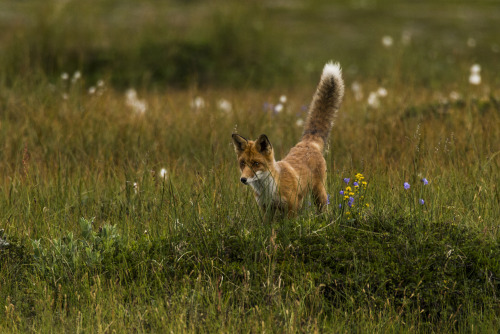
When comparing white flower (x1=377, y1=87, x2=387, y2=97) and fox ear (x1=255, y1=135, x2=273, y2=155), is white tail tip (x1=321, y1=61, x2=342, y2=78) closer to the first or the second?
fox ear (x1=255, y1=135, x2=273, y2=155)

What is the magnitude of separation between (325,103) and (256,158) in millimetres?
1706

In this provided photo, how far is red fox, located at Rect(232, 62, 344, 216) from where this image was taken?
6.07m

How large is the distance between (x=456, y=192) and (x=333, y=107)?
5.96 ft

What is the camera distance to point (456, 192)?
6223 millimetres

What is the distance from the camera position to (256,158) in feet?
19.9

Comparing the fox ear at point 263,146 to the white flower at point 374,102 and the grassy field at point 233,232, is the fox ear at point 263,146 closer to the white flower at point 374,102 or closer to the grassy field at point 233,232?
the grassy field at point 233,232

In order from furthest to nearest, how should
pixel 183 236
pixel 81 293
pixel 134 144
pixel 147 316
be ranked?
pixel 134 144
pixel 183 236
pixel 81 293
pixel 147 316

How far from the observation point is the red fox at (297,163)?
19.9 ft

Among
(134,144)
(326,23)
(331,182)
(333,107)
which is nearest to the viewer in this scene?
(331,182)

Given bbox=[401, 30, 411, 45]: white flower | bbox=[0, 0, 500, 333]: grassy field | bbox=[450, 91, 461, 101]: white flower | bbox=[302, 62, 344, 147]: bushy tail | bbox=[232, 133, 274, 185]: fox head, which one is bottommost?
bbox=[0, 0, 500, 333]: grassy field

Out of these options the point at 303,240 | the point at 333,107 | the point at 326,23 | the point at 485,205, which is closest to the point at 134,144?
the point at 333,107

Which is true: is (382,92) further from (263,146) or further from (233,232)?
(233,232)

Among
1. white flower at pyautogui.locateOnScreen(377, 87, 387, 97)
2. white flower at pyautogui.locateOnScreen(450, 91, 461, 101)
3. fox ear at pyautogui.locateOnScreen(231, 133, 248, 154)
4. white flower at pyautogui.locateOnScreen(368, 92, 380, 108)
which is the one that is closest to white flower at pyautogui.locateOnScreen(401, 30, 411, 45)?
white flower at pyautogui.locateOnScreen(450, 91, 461, 101)

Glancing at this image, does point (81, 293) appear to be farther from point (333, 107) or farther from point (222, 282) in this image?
point (333, 107)
